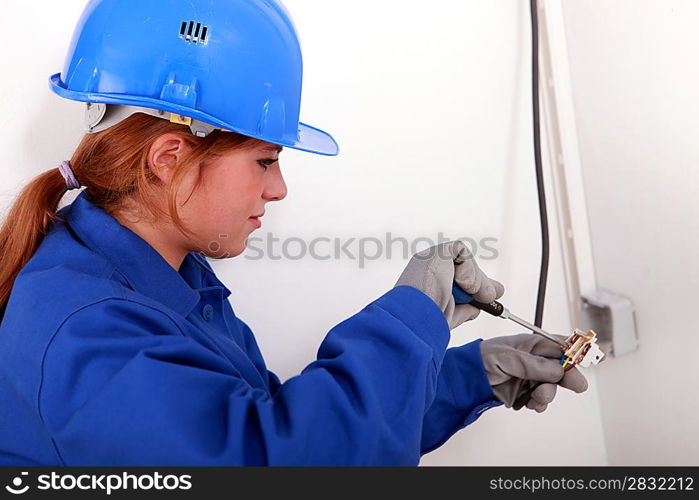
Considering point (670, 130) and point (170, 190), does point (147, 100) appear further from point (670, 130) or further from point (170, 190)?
point (670, 130)

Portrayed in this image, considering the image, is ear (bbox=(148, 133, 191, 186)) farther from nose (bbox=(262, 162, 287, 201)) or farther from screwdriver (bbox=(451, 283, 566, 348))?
screwdriver (bbox=(451, 283, 566, 348))

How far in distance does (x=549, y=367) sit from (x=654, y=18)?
23.0 inches

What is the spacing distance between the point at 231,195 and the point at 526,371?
516 millimetres

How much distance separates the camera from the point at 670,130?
1.14m

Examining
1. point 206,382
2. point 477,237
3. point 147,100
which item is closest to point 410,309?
point 206,382

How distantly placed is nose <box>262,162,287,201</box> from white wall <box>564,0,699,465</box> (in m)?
0.66

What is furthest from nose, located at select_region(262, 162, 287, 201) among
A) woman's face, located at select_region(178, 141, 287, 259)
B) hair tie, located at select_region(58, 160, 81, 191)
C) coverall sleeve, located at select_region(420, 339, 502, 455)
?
coverall sleeve, located at select_region(420, 339, 502, 455)

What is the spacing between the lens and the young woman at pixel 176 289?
657 millimetres

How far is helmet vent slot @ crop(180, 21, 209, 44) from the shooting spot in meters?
0.79

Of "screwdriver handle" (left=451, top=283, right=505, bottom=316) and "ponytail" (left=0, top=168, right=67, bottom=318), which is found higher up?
"ponytail" (left=0, top=168, right=67, bottom=318)

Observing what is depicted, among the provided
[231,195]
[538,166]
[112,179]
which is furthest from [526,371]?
[112,179]

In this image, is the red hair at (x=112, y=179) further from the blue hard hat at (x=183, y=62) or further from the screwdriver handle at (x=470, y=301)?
the screwdriver handle at (x=470, y=301)

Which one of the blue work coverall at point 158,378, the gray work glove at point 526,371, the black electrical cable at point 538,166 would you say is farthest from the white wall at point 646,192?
the blue work coverall at point 158,378

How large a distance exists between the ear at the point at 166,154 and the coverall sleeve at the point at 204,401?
0.17m
